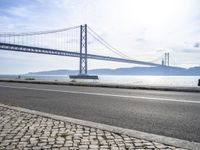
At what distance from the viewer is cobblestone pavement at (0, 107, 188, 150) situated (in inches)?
154

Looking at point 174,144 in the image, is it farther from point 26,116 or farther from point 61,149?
point 26,116

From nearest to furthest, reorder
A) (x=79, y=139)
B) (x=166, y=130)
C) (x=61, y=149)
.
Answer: (x=61, y=149) < (x=79, y=139) < (x=166, y=130)

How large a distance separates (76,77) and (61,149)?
53.8m

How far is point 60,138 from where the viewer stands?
14.1 feet

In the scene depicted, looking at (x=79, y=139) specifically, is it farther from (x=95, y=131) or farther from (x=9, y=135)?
(x=9, y=135)

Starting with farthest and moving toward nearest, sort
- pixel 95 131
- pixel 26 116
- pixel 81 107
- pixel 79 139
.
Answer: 1. pixel 81 107
2. pixel 26 116
3. pixel 95 131
4. pixel 79 139

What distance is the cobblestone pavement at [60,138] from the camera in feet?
12.8

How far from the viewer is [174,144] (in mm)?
4016

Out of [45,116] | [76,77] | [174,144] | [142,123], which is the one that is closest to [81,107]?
[45,116]

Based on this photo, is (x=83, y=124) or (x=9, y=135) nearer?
(x=9, y=135)

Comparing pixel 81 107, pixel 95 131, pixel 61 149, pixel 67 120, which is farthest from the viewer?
pixel 81 107

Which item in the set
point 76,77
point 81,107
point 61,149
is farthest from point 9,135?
point 76,77

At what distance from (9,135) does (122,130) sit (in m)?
1.94

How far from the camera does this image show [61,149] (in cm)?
379
